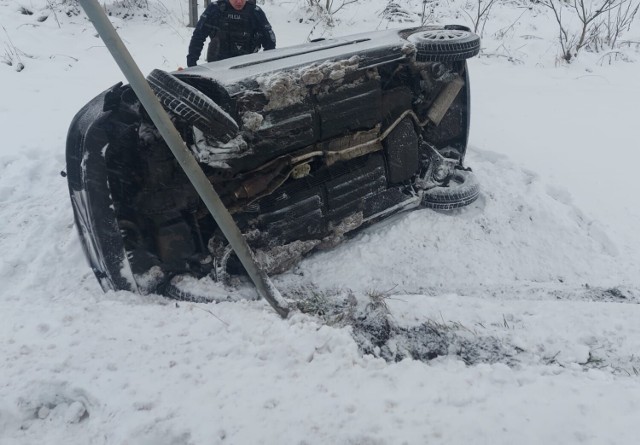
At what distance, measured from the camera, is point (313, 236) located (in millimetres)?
3223

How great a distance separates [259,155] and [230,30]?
2.94 meters

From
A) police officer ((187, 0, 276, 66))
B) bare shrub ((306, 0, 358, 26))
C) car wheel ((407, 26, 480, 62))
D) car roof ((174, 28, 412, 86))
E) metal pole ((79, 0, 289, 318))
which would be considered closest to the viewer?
metal pole ((79, 0, 289, 318))

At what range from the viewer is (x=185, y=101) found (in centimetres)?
238

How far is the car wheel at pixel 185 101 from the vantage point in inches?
93.7

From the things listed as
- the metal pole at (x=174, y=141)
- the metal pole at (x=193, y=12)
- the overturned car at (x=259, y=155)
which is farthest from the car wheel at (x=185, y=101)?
the metal pole at (x=193, y=12)

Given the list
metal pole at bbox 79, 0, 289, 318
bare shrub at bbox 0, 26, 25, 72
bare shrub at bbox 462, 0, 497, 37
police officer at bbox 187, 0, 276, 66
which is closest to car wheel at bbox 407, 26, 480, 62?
metal pole at bbox 79, 0, 289, 318

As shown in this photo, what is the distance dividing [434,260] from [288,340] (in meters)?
1.64

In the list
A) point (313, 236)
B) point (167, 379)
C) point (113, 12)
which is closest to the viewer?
point (167, 379)

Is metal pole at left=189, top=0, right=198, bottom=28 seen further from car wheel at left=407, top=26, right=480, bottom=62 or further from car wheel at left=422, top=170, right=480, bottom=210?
car wheel at left=422, top=170, right=480, bottom=210

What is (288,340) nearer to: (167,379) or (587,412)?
(167,379)

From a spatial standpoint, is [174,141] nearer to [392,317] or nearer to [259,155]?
[259,155]

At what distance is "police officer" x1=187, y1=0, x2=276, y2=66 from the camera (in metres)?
5.04

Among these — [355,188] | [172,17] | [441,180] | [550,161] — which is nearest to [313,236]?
[355,188]

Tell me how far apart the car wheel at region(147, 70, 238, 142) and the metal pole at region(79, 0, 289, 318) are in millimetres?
403
